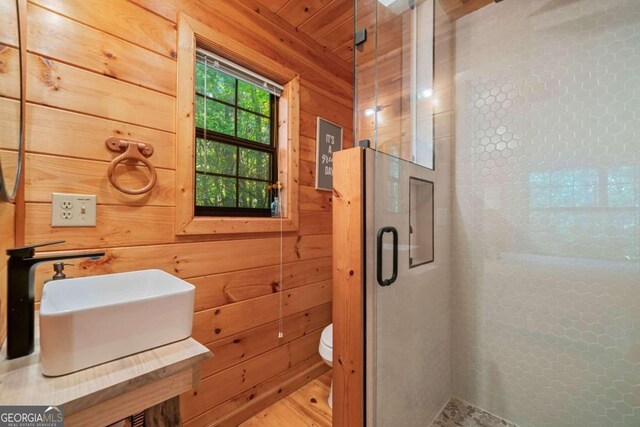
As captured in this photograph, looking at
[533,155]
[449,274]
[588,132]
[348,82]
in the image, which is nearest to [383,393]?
[449,274]

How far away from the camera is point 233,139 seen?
1697 millimetres

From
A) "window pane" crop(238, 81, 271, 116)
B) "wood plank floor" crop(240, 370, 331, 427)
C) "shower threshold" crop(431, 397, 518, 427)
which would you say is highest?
"window pane" crop(238, 81, 271, 116)

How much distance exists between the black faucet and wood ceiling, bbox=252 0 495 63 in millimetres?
1735

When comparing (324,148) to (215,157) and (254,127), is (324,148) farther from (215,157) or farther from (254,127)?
(215,157)

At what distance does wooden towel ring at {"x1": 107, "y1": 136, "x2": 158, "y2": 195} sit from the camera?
115 centimetres

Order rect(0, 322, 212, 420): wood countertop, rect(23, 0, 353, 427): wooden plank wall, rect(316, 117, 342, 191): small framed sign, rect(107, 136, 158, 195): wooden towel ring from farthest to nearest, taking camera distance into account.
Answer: rect(316, 117, 342, 191): small framed sign
rect(107, 136, 158, 195): wooden towel ring
rect(23, 0, 353, 427): wooden plank wall
rect(0, 322, 212, 420): wood countertop

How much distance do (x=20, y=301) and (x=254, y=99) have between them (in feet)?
5.03

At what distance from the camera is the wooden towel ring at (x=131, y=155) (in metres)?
1.15

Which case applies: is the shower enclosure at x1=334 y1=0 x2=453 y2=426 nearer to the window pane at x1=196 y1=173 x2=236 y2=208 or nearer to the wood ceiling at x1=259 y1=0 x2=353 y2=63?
the wood ceiling at x1=259 y1=0 x2=353 y2=63

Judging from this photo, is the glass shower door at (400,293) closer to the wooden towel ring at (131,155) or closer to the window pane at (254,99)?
the wooden towel ring at (131,155)

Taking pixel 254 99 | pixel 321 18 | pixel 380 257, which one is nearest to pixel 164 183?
pixel 254 99

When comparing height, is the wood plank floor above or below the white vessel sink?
below

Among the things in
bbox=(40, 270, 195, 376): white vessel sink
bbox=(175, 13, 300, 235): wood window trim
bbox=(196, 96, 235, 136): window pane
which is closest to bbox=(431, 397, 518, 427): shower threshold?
bbox=(175, 13, 300, 235): wood window trim

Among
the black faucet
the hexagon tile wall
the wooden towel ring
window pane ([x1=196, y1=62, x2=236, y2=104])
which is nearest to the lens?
the black faucet
